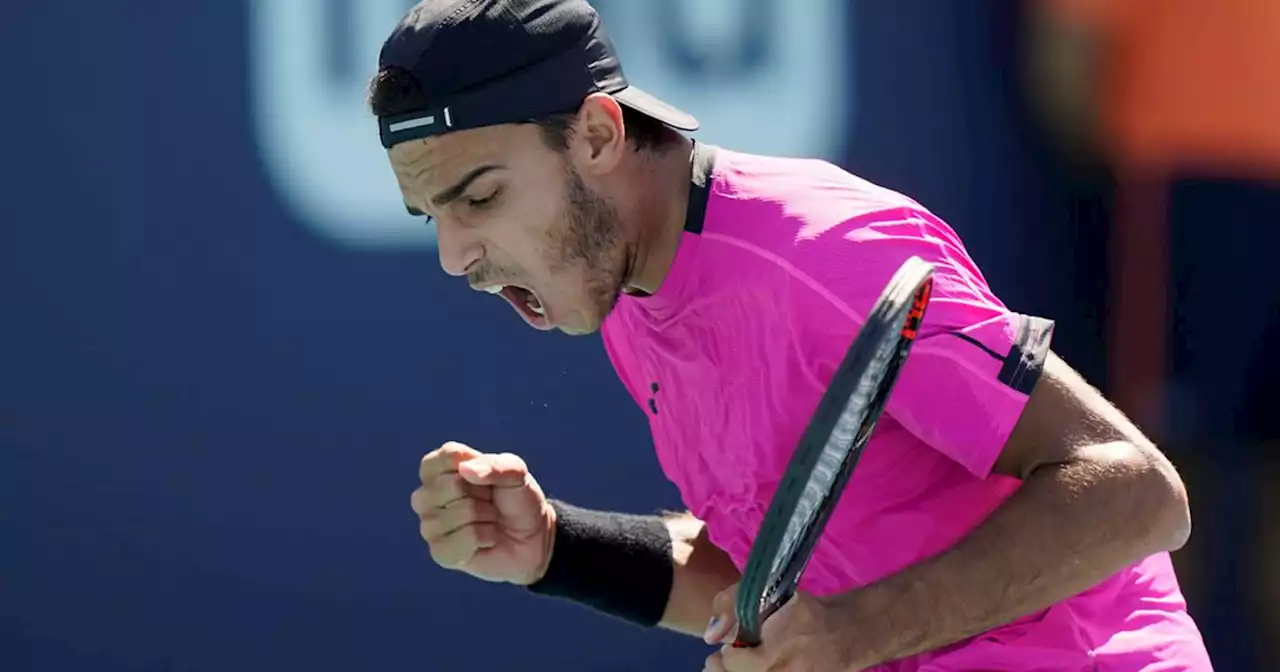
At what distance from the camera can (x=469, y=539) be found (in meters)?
2.23

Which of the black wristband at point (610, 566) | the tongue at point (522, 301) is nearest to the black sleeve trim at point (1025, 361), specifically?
the tongue at point (522, 301)

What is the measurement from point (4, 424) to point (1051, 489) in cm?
237

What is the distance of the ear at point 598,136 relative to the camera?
79.4 inches

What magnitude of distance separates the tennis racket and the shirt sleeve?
0.10m

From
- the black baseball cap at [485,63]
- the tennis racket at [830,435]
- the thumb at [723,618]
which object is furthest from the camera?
the black baseball cap at [485,63]

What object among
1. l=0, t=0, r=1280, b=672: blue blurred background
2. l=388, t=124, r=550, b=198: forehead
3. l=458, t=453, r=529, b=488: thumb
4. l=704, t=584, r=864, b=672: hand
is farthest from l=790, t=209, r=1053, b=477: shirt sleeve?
l=0, t=0, r=1280, b=672: blue blurred background

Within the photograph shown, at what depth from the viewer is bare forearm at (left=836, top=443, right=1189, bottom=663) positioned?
173cm

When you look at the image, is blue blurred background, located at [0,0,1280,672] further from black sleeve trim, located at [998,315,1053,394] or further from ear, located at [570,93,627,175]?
black sleeve trim, located at [998,315,1053,394]

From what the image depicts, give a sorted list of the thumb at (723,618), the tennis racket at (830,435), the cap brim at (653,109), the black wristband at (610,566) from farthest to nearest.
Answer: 1. the black wristband at (610,566)
2. the cap brim at (653,109)
3. the thumb at (723,618)
4. the tennis racket at (830,435)

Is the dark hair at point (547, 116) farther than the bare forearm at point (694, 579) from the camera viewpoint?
No

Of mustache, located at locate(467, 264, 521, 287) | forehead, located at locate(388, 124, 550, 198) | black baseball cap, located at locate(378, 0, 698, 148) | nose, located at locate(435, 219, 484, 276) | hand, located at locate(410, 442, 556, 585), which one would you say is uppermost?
black baseball cap, located at locate(378, 0, 698, 148)

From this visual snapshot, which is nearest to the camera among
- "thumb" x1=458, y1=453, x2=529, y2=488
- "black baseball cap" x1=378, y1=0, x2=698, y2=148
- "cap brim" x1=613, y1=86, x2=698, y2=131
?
"black baseball cap" x1=378, y1=0, x2=698, y2=148

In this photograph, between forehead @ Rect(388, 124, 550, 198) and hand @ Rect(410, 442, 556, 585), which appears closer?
forehead @ Rect(388, 124, 550, 198)

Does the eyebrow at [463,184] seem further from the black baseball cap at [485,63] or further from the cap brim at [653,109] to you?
the cap brim at [653,109]
